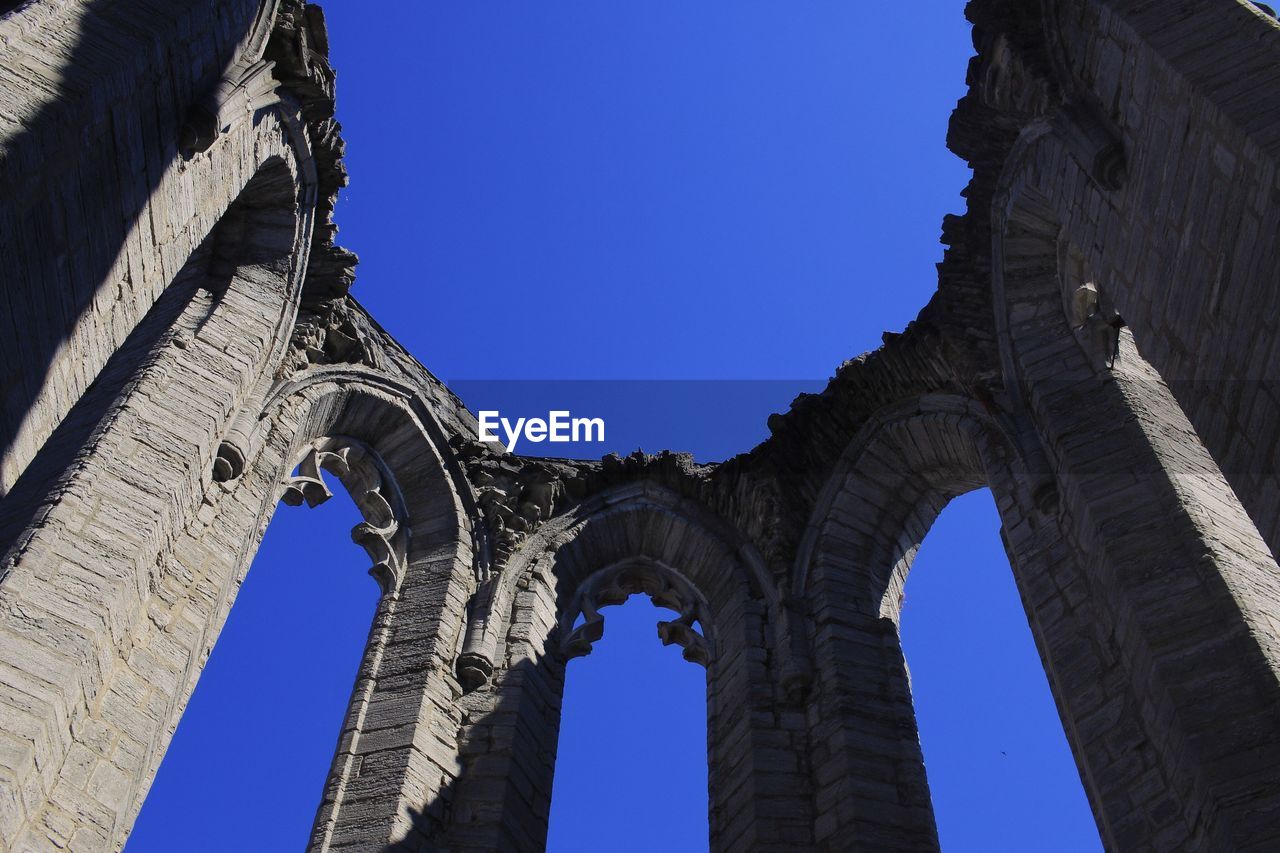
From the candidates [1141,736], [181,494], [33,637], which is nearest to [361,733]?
[181,494]

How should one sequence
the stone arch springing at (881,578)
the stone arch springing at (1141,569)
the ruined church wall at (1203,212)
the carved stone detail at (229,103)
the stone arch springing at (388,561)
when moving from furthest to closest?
the stone arch springing at (388,561) → the stone arch springing at (881,578) → the carved stone detail at (229,103) → the stone arch springing at (1141,569) → the ruined church wall at (1203,212)

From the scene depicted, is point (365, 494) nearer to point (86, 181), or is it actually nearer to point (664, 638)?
point (664, 638)

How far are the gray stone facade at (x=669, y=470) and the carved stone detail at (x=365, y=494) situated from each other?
0.12 feet

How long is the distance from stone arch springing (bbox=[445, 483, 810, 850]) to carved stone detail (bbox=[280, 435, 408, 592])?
80 cm

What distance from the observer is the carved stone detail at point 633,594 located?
9.72m

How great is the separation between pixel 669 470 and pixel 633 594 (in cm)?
99

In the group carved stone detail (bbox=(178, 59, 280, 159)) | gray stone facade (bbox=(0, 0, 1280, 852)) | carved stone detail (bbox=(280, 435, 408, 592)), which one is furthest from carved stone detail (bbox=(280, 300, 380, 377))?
carved stone detail (bbox=(178, 59, 280, 159))

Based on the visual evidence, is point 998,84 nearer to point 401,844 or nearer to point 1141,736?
point 1141,736

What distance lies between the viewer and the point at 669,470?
10766 millimetres

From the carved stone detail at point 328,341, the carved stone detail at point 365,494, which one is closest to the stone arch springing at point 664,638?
the carved stone detail at point 365,494

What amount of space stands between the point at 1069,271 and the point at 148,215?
5322 millimetres

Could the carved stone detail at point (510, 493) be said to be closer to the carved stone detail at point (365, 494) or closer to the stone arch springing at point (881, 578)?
the carved stone detail at point (365, 494)

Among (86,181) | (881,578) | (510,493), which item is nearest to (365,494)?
(510,493)

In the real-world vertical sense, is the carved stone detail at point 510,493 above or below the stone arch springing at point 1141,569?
above
